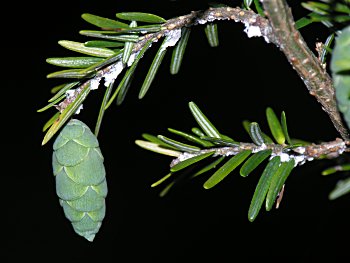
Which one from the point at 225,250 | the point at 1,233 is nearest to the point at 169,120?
the point at 225,250

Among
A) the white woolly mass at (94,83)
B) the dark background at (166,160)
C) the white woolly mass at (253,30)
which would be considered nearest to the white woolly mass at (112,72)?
the white woolly mass at (94,83)

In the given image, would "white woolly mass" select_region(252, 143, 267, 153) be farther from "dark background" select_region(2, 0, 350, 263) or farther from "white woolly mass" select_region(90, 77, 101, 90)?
"dark background" select_region(2, 0, 350, 263)

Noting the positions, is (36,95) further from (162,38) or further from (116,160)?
(162,38)

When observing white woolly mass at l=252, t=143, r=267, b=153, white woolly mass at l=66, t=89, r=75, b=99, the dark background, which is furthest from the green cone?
the dark background

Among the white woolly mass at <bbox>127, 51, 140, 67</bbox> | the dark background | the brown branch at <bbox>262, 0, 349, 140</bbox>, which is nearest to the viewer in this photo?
the brown branch at <bbox>262, 0, 349, 140</bbox>

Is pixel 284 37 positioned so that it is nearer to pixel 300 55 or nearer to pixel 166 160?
pixel 300 55

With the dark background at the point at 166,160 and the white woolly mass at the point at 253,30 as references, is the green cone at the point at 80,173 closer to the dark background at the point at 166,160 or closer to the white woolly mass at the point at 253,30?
the white woolly mass at the point at 253,30
